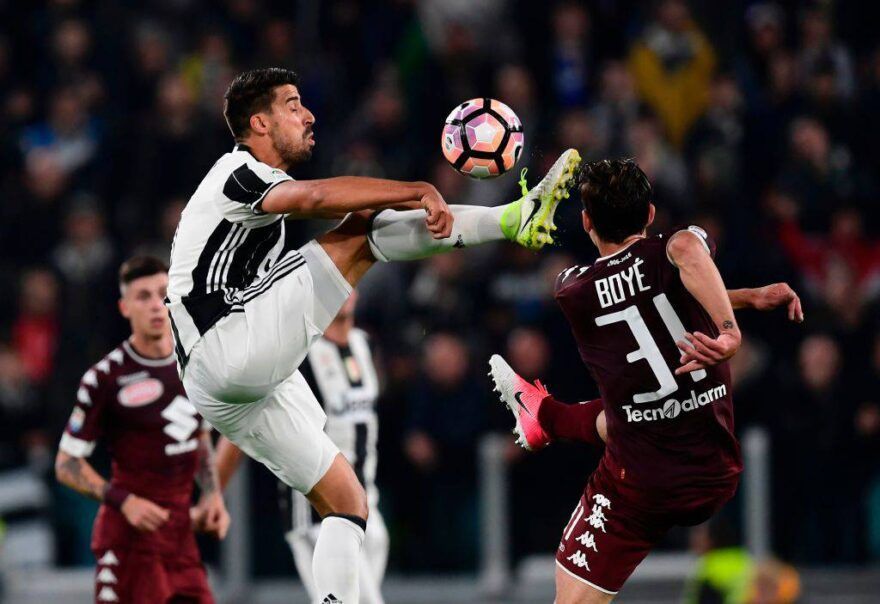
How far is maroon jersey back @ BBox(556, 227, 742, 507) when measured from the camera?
18.0ft

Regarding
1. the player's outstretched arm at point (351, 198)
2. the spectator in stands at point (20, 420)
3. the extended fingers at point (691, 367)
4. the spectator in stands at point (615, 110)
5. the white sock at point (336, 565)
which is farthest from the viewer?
the spectator in stands at point (615, 110)

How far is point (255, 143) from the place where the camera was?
19.4ft

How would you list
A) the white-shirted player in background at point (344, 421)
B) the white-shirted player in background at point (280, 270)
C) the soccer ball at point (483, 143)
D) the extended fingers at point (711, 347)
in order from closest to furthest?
1. the extended fingers at point (711, 347)
2. the white-shirted player in background at point (280, 270)
3. the soccer ball at point (483, 143)
4. the white-shirted player in background at point (344, 421)

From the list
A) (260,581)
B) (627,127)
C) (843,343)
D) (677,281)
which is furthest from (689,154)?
(677,281)

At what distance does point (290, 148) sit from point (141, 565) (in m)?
2.11

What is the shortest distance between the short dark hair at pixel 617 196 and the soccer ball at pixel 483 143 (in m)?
0.45

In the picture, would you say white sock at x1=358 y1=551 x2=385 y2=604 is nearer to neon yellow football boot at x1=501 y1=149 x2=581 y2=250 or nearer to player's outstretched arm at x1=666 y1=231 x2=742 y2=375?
neon yellow football boot at x1=501 y1=149 x2=581 y2=250

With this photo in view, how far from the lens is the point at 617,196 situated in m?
5.60

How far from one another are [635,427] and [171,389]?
7.57ft

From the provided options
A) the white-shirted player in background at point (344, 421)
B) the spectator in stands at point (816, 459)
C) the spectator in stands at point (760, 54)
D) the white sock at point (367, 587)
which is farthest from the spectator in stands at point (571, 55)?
the white sock at point (367, 587)

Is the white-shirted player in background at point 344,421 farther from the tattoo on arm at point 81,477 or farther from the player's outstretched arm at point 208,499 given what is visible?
the tattoo on arm at point 81,477

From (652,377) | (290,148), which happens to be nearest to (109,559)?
(290,148)

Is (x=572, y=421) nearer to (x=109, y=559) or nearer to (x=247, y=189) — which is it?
(x=247, y=189)

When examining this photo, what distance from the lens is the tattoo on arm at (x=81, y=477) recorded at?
670 centimetres
